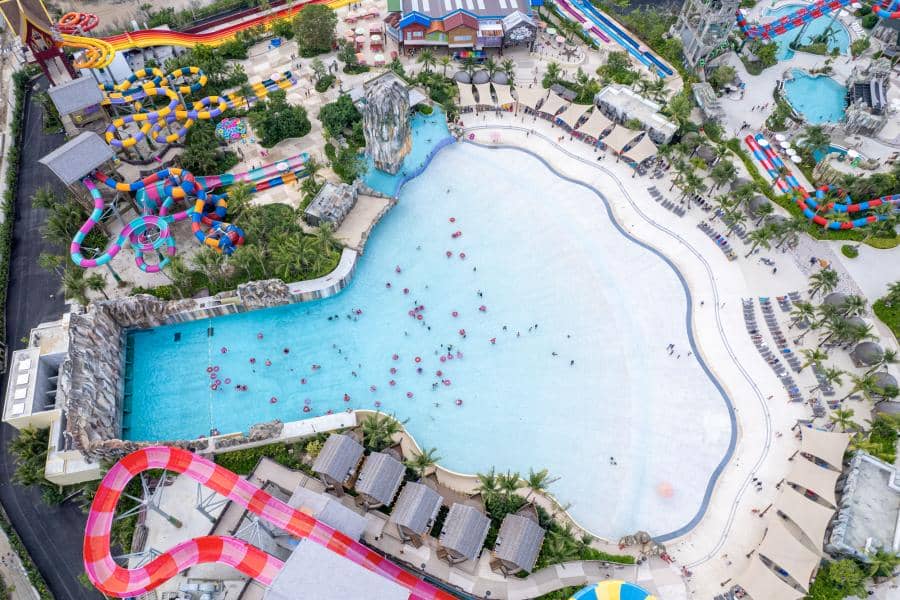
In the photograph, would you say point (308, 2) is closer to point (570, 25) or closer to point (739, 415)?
point (570, 25)

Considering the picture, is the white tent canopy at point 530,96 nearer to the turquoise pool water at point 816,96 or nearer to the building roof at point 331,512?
the turquoise pool water at point 816,96

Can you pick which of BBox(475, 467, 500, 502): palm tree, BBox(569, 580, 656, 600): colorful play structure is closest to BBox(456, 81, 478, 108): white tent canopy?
BBox(475, 467, 500, 502): palm tree

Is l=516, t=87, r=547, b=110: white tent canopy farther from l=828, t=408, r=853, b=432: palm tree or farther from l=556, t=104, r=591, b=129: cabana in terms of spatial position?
l=828, t=408, r=853, b=432: palm tree

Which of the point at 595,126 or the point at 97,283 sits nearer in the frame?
the point at 97,283

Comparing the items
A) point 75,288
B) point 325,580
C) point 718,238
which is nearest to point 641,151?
point 718,238

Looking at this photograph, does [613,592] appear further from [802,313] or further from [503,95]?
[503,95]

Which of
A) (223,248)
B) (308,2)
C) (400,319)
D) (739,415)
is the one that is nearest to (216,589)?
(400,319)
